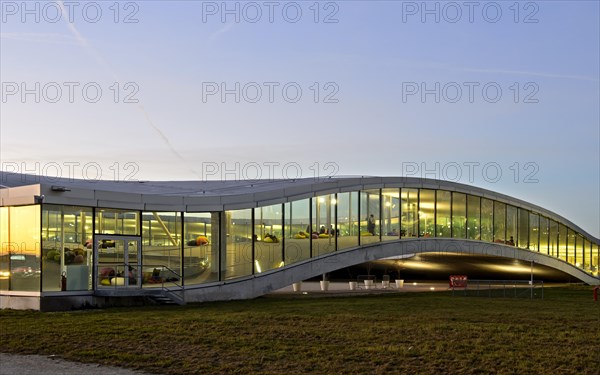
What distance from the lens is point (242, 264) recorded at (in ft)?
109

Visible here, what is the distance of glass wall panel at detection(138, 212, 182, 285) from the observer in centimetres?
2972

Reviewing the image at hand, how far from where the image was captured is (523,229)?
5466cm

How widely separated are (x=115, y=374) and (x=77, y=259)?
1408 cm

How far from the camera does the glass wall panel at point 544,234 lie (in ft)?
187

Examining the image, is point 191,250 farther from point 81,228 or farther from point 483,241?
point 483,241

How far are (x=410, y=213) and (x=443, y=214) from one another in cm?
327

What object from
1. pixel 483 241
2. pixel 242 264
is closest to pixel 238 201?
pixel 242 264

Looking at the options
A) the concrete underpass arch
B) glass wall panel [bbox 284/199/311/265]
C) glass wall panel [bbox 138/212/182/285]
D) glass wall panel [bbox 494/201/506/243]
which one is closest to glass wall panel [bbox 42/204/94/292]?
glass wall panel [bbox 138/212/182/285]

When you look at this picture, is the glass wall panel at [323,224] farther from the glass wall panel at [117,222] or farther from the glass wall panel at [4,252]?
the glass wall panel at [4,252]

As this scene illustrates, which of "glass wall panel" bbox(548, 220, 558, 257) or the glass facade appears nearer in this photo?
the glass facade

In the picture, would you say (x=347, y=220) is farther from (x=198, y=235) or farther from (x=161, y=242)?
(x=161, y=242)

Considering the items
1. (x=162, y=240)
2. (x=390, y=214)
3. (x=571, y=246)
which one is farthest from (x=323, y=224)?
(x=571, y=246)

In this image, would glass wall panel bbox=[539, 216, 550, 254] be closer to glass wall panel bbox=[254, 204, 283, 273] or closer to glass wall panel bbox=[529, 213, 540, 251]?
glass wall panel bbox=[529, 213, 540, 251]

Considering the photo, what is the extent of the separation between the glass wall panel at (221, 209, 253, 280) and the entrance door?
416cm
